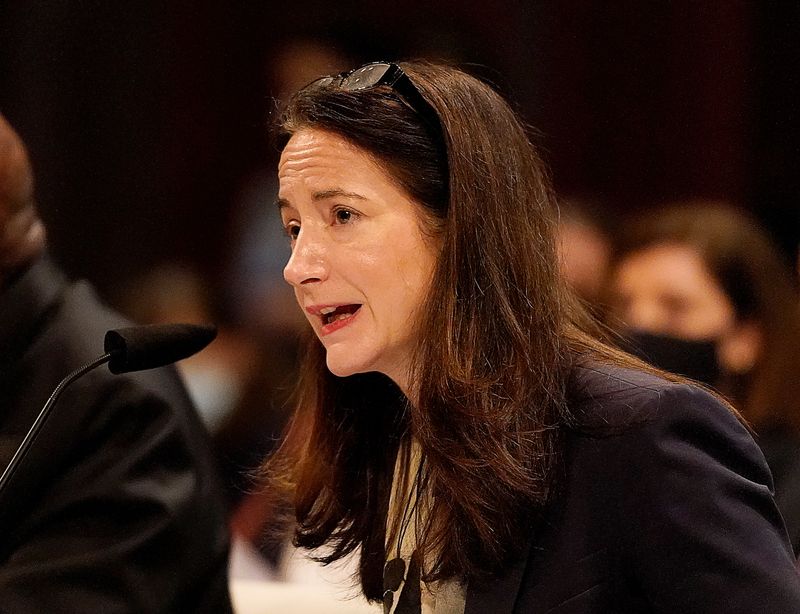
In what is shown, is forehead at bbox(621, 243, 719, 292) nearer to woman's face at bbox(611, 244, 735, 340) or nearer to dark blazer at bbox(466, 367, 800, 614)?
woman's face at bbox(611, 244, 735, 340)

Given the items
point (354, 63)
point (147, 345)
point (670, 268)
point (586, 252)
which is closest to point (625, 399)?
point (147, 345)

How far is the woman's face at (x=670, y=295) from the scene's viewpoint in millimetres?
3094

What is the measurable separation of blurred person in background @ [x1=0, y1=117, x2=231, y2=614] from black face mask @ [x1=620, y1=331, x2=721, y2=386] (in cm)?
105

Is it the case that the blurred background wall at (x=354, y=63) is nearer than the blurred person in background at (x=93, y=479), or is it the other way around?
the blurred person in background at (x=93, y=479)

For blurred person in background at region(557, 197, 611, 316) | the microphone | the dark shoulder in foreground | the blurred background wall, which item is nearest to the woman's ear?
blurred person in background at region(557, 197, 611, 316)

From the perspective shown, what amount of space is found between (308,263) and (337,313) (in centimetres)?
9

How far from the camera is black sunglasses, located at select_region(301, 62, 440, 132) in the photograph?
1694 millimetres

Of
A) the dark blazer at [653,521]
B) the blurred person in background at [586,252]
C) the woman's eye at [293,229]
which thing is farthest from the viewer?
the blurred person in background at [586,252]

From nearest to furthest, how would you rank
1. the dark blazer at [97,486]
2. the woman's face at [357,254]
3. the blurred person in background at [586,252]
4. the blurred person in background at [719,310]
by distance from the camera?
the woman's face at [357,254], the dark blazer at [97,486], the blurred person in background at [719,310], the blurred person in background at [586,252]

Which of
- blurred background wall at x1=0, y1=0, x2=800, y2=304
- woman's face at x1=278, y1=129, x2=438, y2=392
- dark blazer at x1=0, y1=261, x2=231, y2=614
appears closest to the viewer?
woman's face at x1=278, y1=129, x2=438, y2=392

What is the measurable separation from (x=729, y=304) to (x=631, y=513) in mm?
1738

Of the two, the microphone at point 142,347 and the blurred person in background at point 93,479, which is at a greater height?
the microphone at point 142,347

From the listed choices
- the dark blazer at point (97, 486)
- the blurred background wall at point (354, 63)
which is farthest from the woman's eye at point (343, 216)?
the blurred background wall at point (354, 63)

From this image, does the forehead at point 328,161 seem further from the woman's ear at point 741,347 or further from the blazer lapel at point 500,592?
the woman's ear at point 741,347
